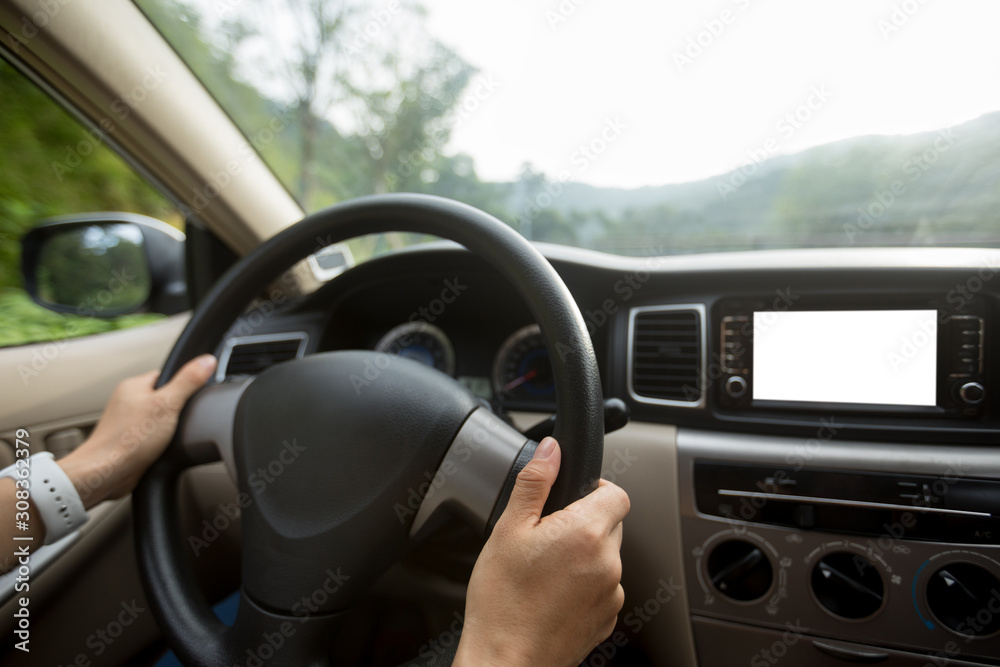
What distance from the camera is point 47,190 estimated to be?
5.74ft

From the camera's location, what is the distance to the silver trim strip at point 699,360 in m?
1.29

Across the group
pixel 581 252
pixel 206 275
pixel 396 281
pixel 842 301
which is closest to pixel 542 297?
pixel 581 252

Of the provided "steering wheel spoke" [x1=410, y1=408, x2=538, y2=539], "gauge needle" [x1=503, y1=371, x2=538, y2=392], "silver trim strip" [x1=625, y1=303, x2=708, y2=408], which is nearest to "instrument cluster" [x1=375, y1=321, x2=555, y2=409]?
"gauge needle" [x1=503, y1=371, x2=538, y2=392]

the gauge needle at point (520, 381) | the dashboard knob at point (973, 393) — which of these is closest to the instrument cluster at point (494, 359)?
the gauge needle at point (520, 381)

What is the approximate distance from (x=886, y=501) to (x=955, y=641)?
0.29 m

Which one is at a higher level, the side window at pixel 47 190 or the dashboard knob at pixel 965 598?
the side window at pixel 47 190

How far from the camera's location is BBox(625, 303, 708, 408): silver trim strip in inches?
50.6

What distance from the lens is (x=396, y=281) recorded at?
1.60 m

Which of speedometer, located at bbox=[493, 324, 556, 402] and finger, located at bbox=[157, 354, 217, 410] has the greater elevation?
finger, located at bbox=[157, 354, 217, 410]

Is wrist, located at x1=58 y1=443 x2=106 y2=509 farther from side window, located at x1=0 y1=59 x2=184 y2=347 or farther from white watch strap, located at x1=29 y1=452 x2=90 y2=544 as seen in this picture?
side window, located at x1=0 y1=59 x2=184 y2=347

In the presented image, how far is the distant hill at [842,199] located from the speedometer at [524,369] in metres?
0.34

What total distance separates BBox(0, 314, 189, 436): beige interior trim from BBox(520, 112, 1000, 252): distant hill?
140 cm

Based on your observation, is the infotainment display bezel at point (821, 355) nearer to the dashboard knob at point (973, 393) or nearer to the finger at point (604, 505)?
the dashboard knob at point (973, 393)

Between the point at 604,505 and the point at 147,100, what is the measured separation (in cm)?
136
